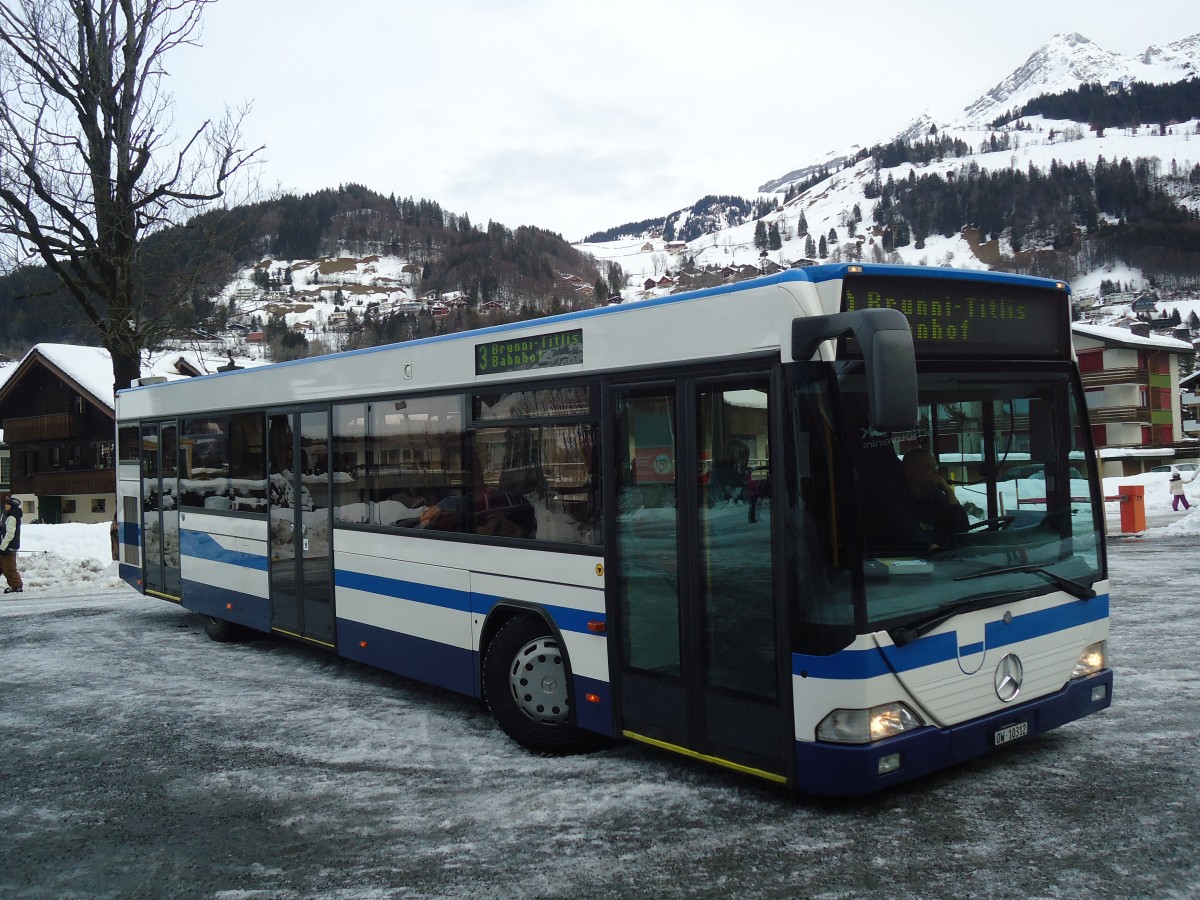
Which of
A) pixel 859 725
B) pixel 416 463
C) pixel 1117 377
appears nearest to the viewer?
pixel 859 725

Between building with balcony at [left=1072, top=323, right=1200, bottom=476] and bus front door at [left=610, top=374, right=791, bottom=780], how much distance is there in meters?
66.8

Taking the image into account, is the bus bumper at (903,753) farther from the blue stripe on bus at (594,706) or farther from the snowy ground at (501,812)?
the blue stripe on bus at (594,706)

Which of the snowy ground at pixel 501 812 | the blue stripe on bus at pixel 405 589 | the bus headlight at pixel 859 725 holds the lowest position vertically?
the snowy ground at pixel 501 812

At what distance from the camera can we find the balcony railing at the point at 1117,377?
2628 inches

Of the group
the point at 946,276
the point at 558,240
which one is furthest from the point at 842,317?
the point at 558,240

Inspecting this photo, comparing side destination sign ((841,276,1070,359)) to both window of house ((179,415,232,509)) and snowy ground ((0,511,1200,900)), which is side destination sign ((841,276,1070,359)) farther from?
window of house ((179,415,232,509))

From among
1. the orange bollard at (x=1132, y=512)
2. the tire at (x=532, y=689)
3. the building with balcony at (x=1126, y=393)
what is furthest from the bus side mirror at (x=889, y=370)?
the building with balcony at (x=1126, y=393)

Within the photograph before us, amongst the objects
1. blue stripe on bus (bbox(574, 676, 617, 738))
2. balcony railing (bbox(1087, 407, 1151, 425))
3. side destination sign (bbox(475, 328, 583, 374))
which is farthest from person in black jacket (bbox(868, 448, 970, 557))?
balcony railing (bbox(1087, 407, 1151, 425))

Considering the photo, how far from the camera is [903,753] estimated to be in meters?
4.71

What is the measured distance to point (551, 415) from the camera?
20.3 feet

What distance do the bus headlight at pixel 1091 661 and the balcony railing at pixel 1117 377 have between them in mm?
67361

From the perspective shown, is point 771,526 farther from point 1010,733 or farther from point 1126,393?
point 1126,393

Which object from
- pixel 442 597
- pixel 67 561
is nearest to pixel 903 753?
pixel 442 597

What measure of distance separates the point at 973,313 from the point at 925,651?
1.77 meters
